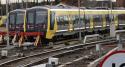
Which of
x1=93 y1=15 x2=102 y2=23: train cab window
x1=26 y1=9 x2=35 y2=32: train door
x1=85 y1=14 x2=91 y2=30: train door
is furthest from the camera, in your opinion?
x1=93 y1=15 x2=102 y2=23: train cab window

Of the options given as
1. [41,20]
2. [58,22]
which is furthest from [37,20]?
[58,22]

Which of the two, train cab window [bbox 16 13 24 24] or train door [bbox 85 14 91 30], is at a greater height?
train cab window [bbox 16 13 24 24]

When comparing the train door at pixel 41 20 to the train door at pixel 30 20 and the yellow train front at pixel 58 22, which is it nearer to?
the yellow train front at pixel 58 22

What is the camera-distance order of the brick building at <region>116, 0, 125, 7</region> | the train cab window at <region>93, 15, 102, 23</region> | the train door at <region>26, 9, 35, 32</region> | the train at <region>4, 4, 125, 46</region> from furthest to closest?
the brick building at <region>116, 0, 125, 7</region> < the train cab window at <region>93, 15, 102, 23</region> < the train door at <region>26, 9, 35, 32</region> < the train at <region>4, 4, 125, 46</region>

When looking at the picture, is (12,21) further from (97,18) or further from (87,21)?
(97,18)

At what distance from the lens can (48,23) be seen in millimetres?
25859

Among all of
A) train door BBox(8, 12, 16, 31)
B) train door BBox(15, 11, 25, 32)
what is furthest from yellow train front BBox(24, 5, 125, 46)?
train door BBox(8, 12, 16, 31)

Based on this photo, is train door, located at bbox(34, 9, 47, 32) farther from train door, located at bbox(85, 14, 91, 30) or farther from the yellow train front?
train door, located at bbox(85, 14, 91, 30)

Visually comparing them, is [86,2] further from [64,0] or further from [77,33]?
[77,33]

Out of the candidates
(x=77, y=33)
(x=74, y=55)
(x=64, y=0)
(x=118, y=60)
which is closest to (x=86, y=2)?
(x=64, y=0)

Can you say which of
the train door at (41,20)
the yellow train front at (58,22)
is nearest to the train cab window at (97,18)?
the yellow train front at (58,22)

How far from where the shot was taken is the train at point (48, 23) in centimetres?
2588

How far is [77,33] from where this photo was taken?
30.7 m

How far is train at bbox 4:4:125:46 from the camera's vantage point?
2588 cm
